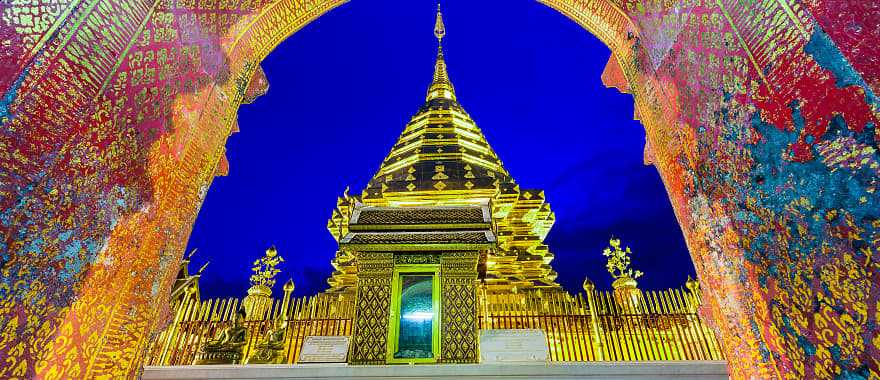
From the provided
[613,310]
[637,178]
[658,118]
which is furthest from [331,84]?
[658,118]

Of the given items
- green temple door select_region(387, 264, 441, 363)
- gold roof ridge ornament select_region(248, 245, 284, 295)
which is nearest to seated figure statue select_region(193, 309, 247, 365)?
gold roof ridge ornament select_region(248, 245, 284, 295)

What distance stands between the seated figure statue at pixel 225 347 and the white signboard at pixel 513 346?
404cm

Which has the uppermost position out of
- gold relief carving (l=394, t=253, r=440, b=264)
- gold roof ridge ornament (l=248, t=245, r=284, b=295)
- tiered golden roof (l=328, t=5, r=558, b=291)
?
tiered golden roof (l=328, t=5, r=558, b=291)

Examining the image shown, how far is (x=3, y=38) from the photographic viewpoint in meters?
1.96

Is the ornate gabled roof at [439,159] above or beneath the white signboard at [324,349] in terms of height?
above

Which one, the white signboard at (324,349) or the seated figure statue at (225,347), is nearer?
the white signboard at (324,349)

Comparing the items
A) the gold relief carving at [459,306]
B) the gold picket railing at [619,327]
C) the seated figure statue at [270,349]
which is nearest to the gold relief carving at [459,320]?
the gold relief carving at [459,306]

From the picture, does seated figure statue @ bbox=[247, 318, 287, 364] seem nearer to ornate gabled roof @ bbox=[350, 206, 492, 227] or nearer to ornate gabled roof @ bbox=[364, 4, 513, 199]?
ornate gabled roof @ bbox=[350, 206, 492, 227]

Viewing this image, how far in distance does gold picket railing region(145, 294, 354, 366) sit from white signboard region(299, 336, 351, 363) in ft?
1.87

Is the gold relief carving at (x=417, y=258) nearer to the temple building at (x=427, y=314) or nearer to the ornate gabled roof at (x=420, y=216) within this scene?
the temple building at (x=427, y=314)


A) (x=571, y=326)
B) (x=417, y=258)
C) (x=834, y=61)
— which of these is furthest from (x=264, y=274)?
(x=834, y=61)

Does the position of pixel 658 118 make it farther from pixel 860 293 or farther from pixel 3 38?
pixel 3 38

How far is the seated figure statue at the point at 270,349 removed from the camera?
7133 mm

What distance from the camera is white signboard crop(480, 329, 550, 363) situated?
639 cm
